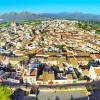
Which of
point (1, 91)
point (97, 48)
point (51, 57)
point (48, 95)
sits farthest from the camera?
point (97, 48)

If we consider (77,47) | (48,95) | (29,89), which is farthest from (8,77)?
(77,47)

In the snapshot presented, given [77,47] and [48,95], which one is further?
[77,47]

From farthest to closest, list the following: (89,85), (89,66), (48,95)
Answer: (89,66) < (89,85) < (48,95)

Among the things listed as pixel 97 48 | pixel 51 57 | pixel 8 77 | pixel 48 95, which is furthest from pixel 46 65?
pixel 97 48

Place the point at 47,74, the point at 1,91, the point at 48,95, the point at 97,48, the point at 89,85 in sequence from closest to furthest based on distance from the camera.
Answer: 1. the point at 1,91
2. the point at 48,95
3. the point at 89,85
4. the point at 47,74
5. the point at 97,48

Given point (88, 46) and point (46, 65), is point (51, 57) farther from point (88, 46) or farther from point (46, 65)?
point (88, 46)

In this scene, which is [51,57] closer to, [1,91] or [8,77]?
[8,77]

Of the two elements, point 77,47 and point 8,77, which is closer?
point 8,77

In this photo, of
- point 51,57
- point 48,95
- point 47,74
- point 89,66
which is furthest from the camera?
point 51,57
